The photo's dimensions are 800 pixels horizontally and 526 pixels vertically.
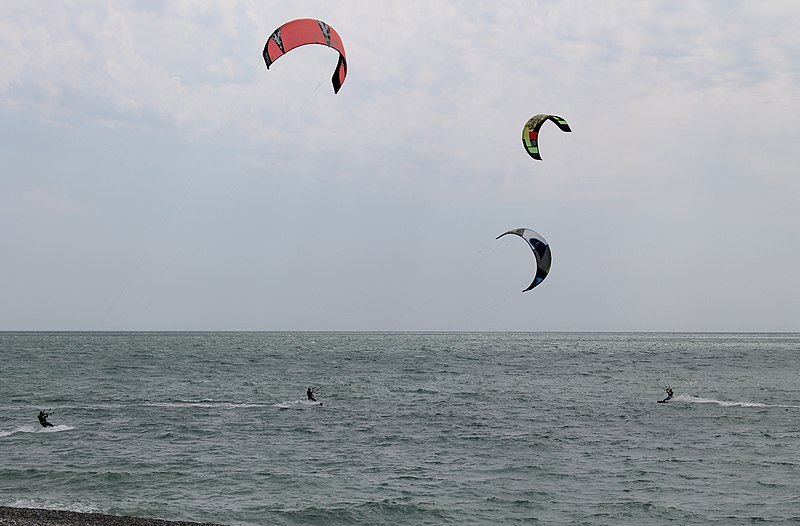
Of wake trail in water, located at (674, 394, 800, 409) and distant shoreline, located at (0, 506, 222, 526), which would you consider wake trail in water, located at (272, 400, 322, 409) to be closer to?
wake trail in water, located at (674, 394, 800, 409)

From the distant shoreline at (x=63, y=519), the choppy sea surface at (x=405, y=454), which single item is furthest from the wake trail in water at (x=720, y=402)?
the distant shoreline at (x=63, y=519)

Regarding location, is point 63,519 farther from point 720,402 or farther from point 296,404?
point 720,402

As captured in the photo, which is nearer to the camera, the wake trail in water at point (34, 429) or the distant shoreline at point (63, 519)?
the distant shoreline at point (63, 519)

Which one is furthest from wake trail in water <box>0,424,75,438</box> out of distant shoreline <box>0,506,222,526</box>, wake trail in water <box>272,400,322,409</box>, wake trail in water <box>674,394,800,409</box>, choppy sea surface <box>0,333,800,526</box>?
wake trail in water <box>674,394,800,409</box>

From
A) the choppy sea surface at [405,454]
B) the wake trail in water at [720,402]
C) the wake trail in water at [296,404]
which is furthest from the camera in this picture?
the wake trail in water at [720,402]

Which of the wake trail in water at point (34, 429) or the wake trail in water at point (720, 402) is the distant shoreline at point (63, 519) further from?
the wake trail in water at point (720, 402)

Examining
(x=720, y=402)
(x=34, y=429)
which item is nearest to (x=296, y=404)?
(x=34, y=429)

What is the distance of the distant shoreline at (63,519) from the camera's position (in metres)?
16.7

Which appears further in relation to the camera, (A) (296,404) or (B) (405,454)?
(A) (296,404)

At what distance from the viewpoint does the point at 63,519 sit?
1734 centimetres

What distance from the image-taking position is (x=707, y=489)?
2377 cm

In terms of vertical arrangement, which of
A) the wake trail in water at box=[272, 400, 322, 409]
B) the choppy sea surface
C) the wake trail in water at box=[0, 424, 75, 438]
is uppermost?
the wake trail in water at box=[0, 424, 75, 438]

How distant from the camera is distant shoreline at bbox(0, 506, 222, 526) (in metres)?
16.7

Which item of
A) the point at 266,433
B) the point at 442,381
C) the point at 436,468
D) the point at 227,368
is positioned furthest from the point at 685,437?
the point at 227,368
